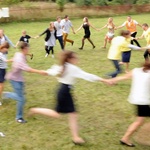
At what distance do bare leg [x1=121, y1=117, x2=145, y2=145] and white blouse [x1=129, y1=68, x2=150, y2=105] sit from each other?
1.10 ft

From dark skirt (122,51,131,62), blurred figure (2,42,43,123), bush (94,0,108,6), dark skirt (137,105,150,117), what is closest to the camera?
dark skirt (137,105,150,117)

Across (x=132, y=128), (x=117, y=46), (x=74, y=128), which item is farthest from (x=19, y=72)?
(x=117, y=46)

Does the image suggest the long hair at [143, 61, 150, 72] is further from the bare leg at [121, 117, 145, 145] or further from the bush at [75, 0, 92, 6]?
the bush at [75, 0, 92, 6]

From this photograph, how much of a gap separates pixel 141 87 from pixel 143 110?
1.30ft

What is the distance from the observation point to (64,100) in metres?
5.30

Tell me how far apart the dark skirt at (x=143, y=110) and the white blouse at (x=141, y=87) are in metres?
0.10

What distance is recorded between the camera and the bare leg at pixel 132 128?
5.30 meters

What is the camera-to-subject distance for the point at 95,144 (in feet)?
18.9

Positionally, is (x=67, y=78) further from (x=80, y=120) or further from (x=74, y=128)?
(x=80, y=120)

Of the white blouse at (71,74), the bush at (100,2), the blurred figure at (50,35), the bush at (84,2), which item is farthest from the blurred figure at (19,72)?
the bush at (100,2)

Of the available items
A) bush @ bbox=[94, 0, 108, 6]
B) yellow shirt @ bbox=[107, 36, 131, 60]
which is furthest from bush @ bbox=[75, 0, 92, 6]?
yellow shirt @ bbox=[107, 36, 131, 60]

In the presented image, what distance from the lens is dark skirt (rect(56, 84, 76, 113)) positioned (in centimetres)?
529

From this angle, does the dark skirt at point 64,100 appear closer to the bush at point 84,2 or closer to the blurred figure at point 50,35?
the blurred figure at point 50,35

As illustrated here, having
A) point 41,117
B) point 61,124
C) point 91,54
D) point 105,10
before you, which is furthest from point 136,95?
point 105,10
